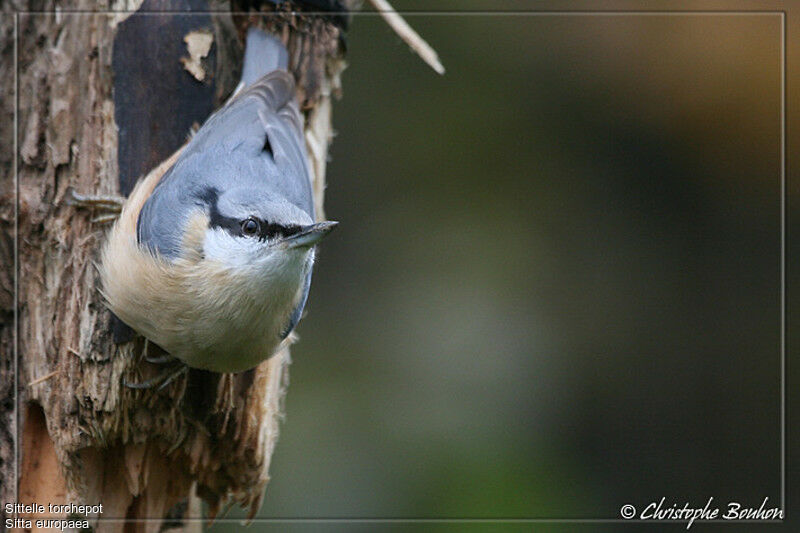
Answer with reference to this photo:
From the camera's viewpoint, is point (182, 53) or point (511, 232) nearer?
point (182, 53)

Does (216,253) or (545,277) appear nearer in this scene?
(216,253)

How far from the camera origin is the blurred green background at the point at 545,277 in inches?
113

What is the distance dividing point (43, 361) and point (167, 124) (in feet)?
2.10

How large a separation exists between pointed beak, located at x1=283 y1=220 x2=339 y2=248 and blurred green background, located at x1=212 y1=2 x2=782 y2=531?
1331mm

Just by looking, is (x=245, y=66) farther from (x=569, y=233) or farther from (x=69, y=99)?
(x=569, y=233)

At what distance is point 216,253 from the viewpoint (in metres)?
1.76

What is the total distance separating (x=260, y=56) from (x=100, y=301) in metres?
0.76

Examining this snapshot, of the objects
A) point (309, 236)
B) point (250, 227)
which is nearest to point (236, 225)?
point (250, 227)

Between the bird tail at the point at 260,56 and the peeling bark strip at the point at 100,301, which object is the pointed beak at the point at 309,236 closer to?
the peeling bark strip at the point at 100,301

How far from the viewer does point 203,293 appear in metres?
1.75

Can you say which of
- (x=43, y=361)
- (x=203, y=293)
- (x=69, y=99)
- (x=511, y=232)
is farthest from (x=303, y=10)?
(x=511, y=232)

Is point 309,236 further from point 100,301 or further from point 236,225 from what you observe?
point 100,301

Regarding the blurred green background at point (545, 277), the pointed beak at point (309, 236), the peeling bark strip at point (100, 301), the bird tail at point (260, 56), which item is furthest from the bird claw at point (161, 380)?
the blurred green background at point (545, 277)

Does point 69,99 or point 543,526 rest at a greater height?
point 69,99
